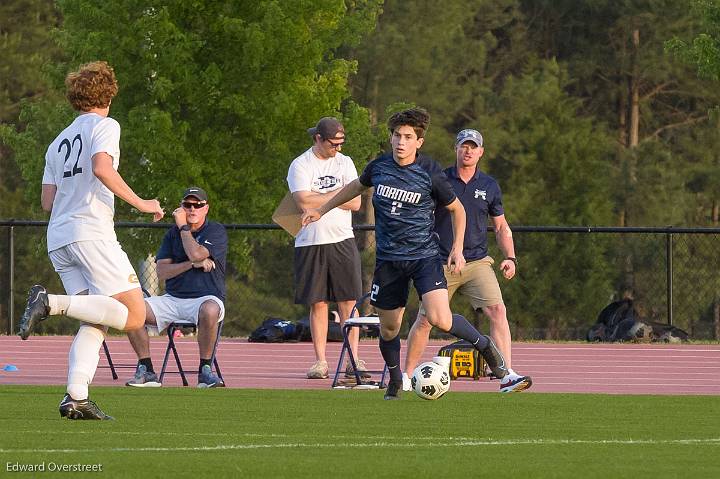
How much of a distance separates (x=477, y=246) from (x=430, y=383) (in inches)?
68.9

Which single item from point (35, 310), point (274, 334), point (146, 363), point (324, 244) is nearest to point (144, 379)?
point (146, 363)

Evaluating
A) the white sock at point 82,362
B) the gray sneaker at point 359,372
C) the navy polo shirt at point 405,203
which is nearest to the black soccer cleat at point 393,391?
the navy polo shirt at point 405,203

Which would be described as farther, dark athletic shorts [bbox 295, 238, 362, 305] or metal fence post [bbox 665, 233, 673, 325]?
metal fence post [bbox 665, 233, 673, 325]

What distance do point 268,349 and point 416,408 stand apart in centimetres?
892

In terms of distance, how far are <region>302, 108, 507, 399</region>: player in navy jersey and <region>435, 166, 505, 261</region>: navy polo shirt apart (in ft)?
3.72

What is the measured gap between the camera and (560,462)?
838 centimetres

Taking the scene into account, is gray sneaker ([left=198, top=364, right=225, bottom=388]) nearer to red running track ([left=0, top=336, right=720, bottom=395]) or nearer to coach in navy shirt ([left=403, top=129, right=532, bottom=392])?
red running track ([left=0, top=336, right=720, bottom=395])

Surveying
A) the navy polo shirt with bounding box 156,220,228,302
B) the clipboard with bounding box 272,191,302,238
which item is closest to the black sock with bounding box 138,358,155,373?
the navy polo shirt with bounding box 156,220,228,302

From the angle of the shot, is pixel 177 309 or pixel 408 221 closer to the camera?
pixel 408 221

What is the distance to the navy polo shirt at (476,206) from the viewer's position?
545 inches

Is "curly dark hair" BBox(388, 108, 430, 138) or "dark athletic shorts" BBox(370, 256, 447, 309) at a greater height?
"curly dark hair" BBox(388, 108, 430, 138)

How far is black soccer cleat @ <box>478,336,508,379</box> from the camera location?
44.3 ft

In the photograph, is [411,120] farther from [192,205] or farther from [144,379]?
[144,379]

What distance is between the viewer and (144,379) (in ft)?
46.9
